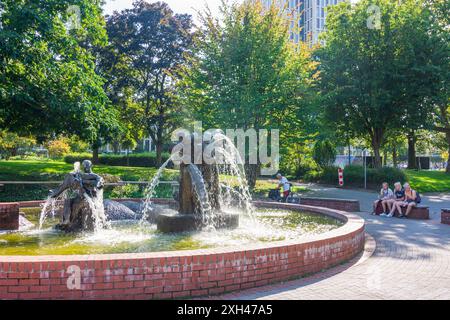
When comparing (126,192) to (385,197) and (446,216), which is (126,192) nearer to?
(385,197)

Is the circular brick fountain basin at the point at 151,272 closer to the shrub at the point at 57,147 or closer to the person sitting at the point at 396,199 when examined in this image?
the person sitting at the point at 396,199

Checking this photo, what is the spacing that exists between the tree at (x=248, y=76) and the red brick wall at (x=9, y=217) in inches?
488

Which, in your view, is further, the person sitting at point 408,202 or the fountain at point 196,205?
the person sitting at point 408,202

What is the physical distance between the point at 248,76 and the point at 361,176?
35.0 ft

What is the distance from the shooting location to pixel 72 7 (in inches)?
691

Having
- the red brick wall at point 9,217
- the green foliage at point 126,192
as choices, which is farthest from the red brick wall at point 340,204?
the red brick wall at point 9,217

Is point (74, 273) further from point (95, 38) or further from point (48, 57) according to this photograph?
point (95, 38)

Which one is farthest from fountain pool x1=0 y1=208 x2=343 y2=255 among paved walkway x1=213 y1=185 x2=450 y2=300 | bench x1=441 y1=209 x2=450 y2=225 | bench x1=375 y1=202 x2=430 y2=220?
bench x1=375 y1=202 x2=430 y2=220

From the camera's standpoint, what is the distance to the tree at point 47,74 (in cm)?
1545

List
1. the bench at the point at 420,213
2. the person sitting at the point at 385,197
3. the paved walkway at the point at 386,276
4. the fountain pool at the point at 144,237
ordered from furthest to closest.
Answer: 1. the person sitting at the point at 385,197
2. the bench at the point at 420,213
3. the fountain pool at the point at 144,237
4. the paved walkway at the point at 386,276

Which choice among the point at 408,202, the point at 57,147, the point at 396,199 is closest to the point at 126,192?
the point at 396,199

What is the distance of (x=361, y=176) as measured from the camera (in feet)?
88.7

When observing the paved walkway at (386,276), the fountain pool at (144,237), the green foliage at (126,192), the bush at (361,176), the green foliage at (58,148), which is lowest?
the paved walkway at (386,276)

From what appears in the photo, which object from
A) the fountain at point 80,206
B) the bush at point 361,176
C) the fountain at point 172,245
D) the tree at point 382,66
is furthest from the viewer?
the tree at point 382,66
